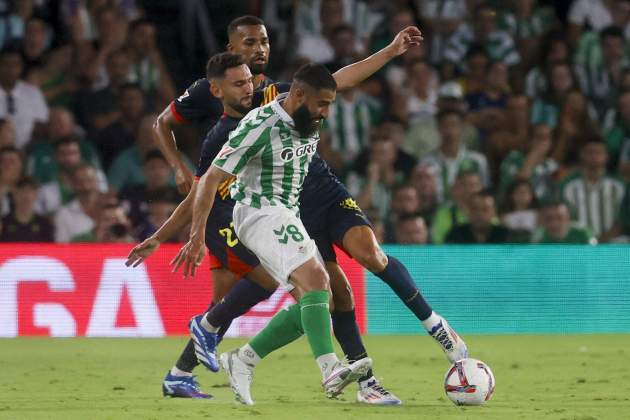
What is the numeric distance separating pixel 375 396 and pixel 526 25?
29.0ft

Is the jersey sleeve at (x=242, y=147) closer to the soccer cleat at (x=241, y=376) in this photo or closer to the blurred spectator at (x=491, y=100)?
the soccer cleat at (x=241, y=376)

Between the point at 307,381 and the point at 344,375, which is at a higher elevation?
the point at 344,375

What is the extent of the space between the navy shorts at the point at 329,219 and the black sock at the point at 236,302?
43 centimetres

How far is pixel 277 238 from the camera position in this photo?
20.7 feet

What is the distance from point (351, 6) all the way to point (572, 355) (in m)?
6.01

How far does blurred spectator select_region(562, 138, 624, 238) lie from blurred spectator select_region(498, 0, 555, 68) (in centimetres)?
201

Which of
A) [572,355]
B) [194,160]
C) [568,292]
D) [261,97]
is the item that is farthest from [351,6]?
[261,97]

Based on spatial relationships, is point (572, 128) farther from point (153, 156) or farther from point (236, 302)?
point (236, 302)

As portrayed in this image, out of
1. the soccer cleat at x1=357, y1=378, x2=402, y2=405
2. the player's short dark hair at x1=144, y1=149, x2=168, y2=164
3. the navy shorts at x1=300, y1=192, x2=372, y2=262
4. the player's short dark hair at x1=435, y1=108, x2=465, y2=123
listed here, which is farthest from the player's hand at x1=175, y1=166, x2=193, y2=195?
the player's short dark hair at x1=435, y1=108, x2=465, y2=123

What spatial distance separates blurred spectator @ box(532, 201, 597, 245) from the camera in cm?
1224

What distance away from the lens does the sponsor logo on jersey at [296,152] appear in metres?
6.43

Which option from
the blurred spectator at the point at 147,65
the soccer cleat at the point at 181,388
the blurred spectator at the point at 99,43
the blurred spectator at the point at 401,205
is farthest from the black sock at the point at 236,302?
the blurred spectator at the point at 99,43

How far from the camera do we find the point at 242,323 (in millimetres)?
11555

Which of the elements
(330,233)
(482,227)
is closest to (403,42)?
(330,233)
